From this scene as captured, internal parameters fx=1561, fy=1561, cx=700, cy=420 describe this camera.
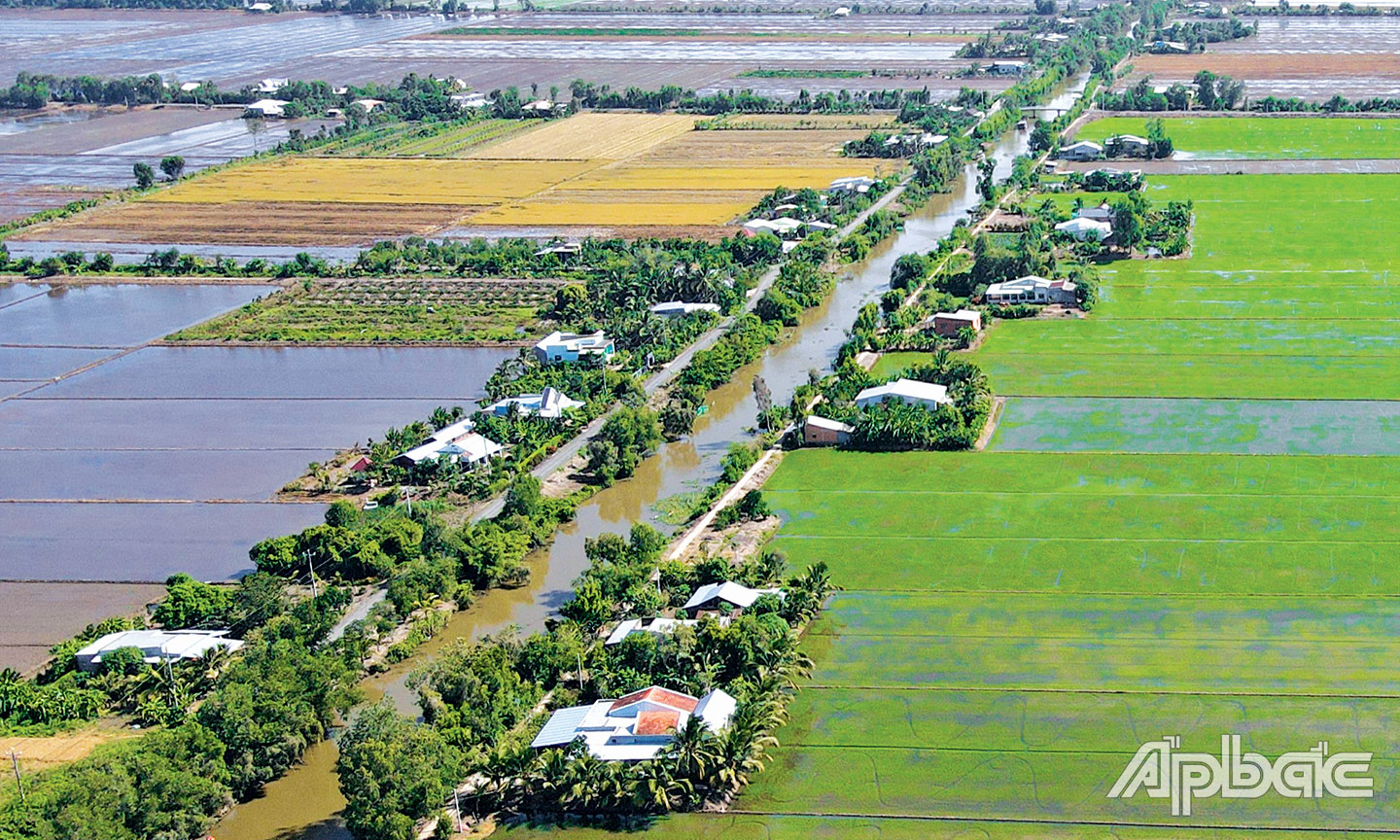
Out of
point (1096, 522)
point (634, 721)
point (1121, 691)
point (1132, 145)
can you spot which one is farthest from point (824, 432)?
point (1132, 145)

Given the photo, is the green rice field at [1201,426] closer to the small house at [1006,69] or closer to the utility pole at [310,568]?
the utility pole at [310,568]

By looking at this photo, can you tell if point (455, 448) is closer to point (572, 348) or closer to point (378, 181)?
point (572, 348)

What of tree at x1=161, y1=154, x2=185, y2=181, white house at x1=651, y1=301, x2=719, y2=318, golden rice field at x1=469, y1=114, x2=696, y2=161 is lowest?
white house at x1=651, y1=301, x2=719, y2=318

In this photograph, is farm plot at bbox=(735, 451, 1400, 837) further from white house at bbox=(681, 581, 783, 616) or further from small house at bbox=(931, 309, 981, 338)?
small house at bbox=(931, 309, 981, 338)

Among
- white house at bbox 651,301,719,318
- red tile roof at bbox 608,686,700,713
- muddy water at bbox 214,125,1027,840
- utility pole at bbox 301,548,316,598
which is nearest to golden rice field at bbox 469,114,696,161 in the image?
muddy water at bbox 214,125,1027,840

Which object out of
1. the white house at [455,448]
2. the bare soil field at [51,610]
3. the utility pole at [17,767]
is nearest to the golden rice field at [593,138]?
the white house at [455,448]
